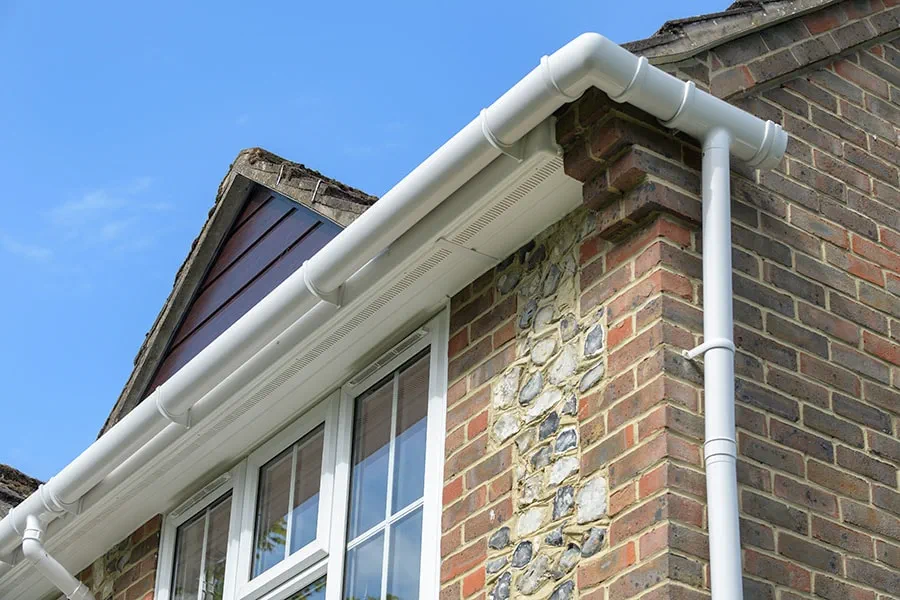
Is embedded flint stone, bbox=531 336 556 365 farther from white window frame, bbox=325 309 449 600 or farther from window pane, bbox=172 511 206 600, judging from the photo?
window pane, bbox=172 511 206 600

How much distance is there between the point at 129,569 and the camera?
311 inches

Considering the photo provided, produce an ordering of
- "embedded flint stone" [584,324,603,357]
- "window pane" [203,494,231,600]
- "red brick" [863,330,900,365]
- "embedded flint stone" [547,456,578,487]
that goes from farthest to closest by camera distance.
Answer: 1. "window pane" [203,494,231,600]
2. "red brick" [863,330,900,365]
3. "embedded flint stone" [584,324,603,357]
4. "embedded flint stone" [547,456,578,487]

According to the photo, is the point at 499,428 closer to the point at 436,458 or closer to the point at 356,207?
the point at 436,458

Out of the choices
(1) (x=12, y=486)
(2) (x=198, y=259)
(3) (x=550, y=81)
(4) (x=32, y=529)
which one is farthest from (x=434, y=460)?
(1) (x=12, y=486)

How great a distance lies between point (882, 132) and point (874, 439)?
5.09ft

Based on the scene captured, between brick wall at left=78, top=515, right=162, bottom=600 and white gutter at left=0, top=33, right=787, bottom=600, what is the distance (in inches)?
44.6

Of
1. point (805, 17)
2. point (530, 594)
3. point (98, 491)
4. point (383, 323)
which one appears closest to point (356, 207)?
point (383, 323)

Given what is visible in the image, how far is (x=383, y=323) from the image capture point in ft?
20.9

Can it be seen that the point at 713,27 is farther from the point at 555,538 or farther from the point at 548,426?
the point at 555,538

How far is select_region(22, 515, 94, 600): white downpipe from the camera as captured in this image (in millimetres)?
7273

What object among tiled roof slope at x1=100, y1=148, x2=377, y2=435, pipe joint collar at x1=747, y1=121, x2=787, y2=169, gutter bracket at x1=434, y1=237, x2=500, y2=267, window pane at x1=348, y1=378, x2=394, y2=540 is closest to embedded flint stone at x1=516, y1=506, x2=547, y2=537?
window pane at x1=348, y1=378, x2=394, y2=540

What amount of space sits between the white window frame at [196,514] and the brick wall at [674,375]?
1.60 metres

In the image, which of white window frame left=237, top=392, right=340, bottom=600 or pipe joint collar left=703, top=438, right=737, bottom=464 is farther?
white window frame left=237, top=392, right=340, bottom=600

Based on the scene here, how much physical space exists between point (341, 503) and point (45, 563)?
1.78m
